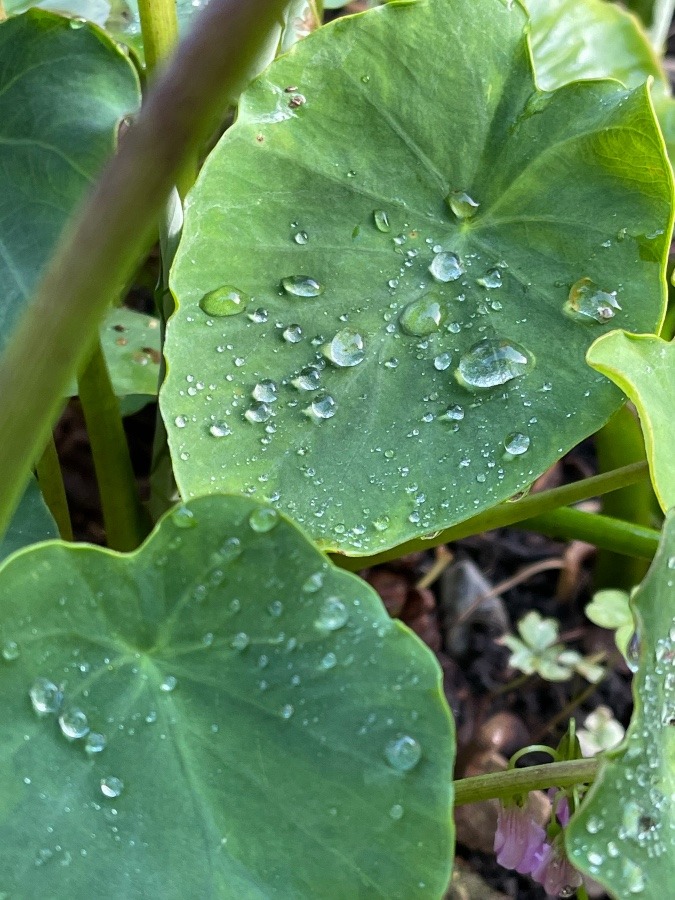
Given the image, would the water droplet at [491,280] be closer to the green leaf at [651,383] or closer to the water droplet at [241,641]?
the green leaf at [651,383]

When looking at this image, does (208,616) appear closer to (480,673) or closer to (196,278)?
(196,278)

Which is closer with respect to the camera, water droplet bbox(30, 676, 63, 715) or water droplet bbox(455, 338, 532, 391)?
water droplet bbox(30, 676, 63, 715)

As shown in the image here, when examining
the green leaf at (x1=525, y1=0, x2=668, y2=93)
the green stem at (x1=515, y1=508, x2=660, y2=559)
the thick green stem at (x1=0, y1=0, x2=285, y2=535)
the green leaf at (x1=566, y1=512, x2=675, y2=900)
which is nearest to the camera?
the thick green stem at (x1=0, y1=0, x2=285, y2=535)

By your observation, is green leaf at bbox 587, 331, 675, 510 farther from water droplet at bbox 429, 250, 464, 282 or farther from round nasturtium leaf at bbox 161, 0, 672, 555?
water droplet at bbox 429, 250, 464, 282

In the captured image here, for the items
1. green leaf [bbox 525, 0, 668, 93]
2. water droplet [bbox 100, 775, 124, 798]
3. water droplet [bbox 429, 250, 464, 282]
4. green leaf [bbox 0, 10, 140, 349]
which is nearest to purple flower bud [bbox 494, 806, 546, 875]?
water droplet [bbox 100, 775, 124, 798]

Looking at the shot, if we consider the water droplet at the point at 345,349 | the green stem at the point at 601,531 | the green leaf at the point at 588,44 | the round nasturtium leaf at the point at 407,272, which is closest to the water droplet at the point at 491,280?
the round nasturtium leaf at the point at 407,272

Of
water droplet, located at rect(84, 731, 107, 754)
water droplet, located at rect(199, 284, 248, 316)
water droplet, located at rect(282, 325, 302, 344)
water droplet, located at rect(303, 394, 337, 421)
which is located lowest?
water droplet, located at rect(84, 731, 107, 754)
